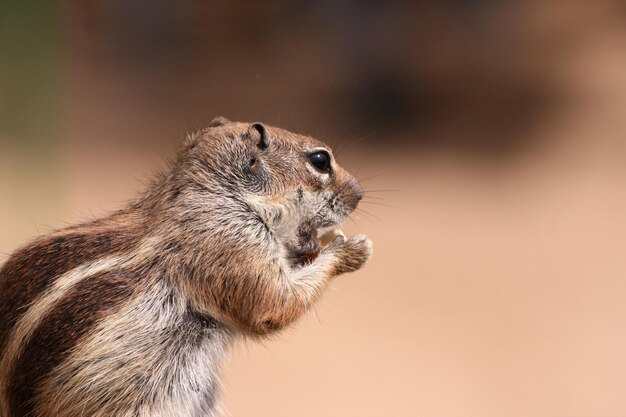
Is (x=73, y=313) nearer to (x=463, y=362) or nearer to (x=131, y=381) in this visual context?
(x=131, y=381)

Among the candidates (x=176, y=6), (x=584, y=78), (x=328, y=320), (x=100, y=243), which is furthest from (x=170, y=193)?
(x=584, y=78)

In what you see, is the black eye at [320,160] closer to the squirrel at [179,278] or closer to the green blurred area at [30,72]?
the squirrel at [179,278]

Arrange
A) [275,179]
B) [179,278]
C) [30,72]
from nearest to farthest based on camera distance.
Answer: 1. [179,278]
2. [275,179]
3. [30,72]

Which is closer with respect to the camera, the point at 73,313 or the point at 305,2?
the point at 73,313

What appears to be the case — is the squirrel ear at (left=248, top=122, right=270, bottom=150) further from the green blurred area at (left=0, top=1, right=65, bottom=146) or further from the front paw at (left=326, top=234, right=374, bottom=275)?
the green blurred area at (left=0, top=1, right=65, bottom=146)

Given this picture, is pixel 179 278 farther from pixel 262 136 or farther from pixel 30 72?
pixel 30 72

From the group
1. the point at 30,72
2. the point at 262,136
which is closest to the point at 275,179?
the point at 262,136
